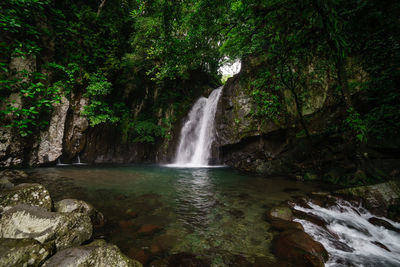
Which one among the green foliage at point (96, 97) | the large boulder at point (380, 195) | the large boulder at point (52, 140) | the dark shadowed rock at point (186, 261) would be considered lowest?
the dark shadowed rock at point (186, 261)

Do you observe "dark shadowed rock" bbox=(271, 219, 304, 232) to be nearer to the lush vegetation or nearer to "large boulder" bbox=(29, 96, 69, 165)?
the lush vegetation

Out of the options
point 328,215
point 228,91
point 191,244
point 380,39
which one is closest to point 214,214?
point 191,244

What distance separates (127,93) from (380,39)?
14.1m

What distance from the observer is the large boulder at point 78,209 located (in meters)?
2.80

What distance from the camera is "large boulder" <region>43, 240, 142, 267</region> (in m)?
1.54

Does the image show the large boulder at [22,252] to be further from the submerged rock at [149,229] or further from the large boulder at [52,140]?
the large boulder at [52,140]

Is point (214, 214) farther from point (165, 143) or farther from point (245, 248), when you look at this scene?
point (165, 143)

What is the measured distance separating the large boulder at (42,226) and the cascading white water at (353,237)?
3627 mm

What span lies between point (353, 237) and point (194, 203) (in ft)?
11.0

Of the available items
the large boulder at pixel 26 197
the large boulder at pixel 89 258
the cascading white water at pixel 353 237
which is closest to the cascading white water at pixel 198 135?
the cascading white water at pixel 353 237

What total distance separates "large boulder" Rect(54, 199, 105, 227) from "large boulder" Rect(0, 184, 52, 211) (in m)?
0.28

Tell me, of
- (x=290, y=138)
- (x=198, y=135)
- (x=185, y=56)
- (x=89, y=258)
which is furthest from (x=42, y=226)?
(x=198, y=135)

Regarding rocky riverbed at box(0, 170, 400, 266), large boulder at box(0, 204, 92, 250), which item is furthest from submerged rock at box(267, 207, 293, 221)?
large boulder at box(0, 204, 92, 250)

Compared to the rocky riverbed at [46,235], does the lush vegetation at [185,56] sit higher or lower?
higher
